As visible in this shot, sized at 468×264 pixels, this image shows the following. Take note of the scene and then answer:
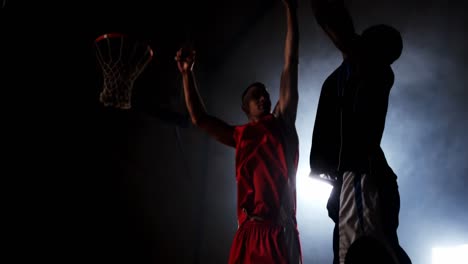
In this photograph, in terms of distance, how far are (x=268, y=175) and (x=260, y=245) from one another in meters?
0.26

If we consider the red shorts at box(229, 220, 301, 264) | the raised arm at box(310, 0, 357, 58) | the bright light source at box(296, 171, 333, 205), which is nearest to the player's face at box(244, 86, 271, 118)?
the red shorts at box(229, 220, 301, 264)

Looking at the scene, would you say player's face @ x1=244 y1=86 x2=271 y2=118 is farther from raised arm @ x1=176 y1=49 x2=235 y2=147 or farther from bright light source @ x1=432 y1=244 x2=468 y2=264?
bright light source @ x1=432 y1=244 x2=468 y2=264

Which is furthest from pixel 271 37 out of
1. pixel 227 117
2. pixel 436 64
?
pixel 436 64

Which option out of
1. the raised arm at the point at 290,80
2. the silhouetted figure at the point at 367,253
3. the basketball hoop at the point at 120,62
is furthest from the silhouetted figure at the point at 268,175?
the basketball hoop at the point at 120,62

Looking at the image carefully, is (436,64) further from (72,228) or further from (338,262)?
(72,228)

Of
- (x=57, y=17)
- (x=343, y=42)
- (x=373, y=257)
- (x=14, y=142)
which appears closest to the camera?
(x=373, y=257)

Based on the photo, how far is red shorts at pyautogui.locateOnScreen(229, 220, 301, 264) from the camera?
1405 millimetres

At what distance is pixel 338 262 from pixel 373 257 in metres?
0.09

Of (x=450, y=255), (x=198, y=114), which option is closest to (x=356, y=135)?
(x=198, y=114)

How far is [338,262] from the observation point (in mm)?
1038

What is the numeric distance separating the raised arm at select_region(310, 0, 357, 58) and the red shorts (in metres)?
0.66

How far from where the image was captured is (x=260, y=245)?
4.68ft

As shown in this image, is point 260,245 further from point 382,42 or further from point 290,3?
point 290,3

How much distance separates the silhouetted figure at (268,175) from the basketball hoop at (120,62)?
1.45 metres
